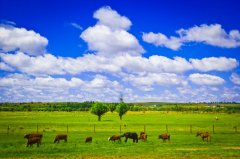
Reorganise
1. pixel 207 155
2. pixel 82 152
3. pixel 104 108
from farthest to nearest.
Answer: pixel 104 108, pixel 82 152, pixel 207 155

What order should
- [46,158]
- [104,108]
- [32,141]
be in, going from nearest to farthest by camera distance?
[46,158] < [32,141] < [104,108]

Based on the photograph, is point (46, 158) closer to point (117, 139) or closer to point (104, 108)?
point (117, 139)

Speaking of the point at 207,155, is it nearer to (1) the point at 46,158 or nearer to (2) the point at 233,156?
(2) the point at 233,156

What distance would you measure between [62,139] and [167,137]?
39.8 feet

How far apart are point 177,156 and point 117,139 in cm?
1249

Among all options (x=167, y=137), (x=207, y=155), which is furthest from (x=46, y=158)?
(x=167, y=137)

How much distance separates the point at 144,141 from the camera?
3550 centimetres

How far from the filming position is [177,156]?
23.6 meters

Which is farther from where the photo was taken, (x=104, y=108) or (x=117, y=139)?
(x=104, y=108)

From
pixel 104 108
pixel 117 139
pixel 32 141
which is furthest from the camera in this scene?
pixel 104 108

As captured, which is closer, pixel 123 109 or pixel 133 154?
pixel 133 154

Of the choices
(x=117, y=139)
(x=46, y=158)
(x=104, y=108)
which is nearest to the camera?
(x=46, y=158)

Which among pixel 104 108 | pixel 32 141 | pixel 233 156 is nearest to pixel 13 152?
pixel 32 141

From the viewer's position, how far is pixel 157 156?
23.8 metres
